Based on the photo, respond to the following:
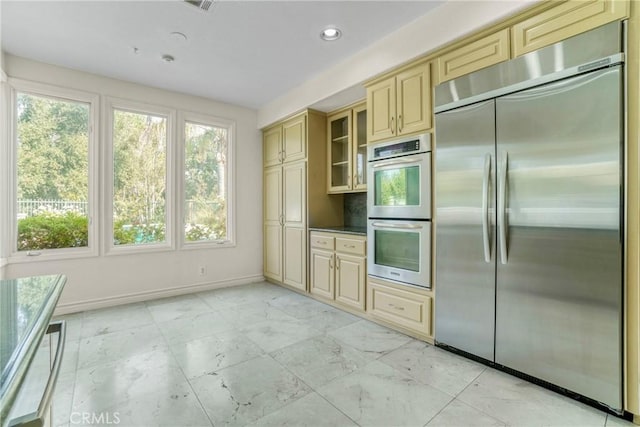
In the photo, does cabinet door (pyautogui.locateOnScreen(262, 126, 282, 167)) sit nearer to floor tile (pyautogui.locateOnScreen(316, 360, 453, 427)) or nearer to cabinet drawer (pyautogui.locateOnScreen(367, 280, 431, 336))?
cabinet drawer (pyautogui.locateOnScreen(367, 280, 431, 336))

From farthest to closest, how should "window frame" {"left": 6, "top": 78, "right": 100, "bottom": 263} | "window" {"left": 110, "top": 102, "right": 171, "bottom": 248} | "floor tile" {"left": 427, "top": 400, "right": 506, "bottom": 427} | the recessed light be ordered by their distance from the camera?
"window" {"left": 110, "top": 102, "right": 171, "bottom": 248} → "window frame" {"left": 6, "top": 78, "right": 100, "bottom": 263} → the recessed light → "floor tile" {"left": 427, "top": 400, "right": 506, "bottom": 427}

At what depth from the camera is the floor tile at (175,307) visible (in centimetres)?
321

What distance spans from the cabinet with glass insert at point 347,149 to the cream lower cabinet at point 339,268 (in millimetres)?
685

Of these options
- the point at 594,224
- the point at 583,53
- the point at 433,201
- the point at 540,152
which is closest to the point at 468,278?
the point at 433,201

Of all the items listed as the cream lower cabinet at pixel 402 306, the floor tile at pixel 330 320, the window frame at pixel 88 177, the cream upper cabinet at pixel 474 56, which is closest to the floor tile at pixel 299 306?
the floor tile at pixel 330 320

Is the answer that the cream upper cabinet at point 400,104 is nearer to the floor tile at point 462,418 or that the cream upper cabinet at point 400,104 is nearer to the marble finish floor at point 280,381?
the marble finish floor at point 280,381

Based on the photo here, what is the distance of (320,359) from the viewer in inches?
89.4

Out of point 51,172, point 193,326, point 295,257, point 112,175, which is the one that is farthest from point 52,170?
point 295,257

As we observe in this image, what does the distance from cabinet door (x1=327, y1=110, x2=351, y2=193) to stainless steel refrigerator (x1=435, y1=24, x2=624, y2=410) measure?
1.65m

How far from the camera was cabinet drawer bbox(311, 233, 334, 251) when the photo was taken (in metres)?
3.52

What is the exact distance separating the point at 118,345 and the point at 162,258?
59.9 inches

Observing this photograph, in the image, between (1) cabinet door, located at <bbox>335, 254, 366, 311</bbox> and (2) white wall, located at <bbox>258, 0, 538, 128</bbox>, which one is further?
(1) cabinet door, located at <bbox>335, 254, 366, 311</bbox>

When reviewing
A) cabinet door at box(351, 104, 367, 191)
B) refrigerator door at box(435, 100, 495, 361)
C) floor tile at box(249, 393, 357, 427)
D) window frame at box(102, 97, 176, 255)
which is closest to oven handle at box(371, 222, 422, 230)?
refrigerator door at box(435, 100, 495, 361)

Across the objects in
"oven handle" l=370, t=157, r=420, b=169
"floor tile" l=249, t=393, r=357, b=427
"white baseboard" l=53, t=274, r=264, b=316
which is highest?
"oven handle" l=370, t=157, r=420, b=169
